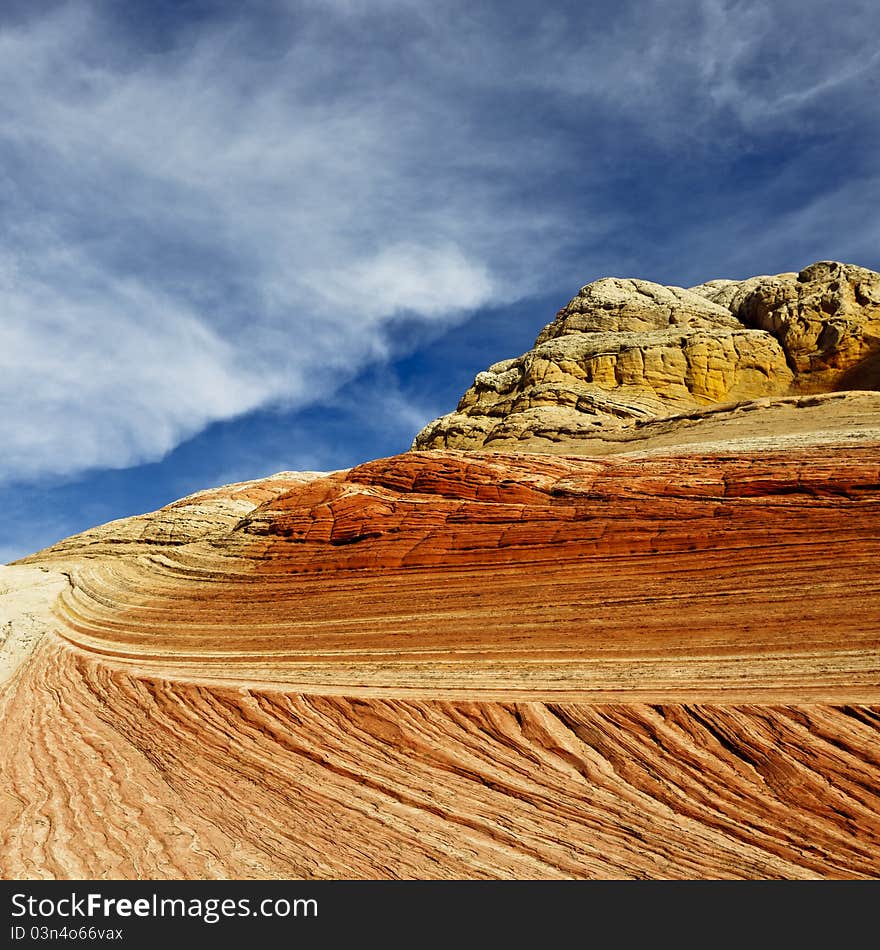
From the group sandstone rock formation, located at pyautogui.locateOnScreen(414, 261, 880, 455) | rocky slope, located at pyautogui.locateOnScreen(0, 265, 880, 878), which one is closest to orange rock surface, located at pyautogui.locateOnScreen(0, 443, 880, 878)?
rocky slope, located at pyautogui.locateOnScreen(0, 265, 880, 878)

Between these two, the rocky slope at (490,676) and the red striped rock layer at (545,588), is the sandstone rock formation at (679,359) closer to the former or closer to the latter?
the rocky slope at (490,676)

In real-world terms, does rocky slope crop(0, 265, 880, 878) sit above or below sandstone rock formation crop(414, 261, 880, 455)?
below

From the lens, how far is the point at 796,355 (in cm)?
3653

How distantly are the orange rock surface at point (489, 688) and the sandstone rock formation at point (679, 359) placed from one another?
13.2m

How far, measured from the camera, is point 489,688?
11.9 m

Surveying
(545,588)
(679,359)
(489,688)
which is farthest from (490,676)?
(679,359)

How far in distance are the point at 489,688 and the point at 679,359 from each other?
2723 cm

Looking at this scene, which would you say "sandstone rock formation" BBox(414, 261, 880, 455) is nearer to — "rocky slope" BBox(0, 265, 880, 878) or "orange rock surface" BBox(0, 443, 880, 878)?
"rocky slope" BBox(0, 265, 880, 878)

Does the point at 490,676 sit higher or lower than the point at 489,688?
higher

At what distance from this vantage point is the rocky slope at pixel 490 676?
821cm

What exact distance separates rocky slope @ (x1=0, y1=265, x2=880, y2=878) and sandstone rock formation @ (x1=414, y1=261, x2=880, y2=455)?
35.4 feet

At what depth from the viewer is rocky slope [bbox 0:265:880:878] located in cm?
821

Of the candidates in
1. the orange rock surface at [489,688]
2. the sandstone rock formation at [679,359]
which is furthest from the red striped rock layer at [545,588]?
the sandstone rock formation at [679,359]

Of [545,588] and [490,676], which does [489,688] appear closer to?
[490,676]
